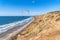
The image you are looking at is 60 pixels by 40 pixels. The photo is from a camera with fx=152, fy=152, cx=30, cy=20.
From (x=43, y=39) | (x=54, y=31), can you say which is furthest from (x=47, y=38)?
(x=54, y=31)

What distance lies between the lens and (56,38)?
10.2 meters

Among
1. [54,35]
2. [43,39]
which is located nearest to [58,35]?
[54,35]

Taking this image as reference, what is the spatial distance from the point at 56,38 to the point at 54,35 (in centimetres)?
69

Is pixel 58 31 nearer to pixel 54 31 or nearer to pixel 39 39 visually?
pixel 54 31

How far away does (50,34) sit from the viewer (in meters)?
11.4

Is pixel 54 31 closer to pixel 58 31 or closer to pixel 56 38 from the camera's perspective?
pixel 58 31

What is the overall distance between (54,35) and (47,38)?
0.61 meters

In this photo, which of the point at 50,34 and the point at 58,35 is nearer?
the point at 58,35

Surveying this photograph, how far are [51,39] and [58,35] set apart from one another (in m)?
0.65

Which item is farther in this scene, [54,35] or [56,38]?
[54,35]

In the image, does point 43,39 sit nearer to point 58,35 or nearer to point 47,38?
point 47,38

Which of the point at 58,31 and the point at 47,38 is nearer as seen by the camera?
the point at 47,38

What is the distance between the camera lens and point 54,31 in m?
11.5

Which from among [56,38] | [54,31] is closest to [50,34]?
[54,31]
